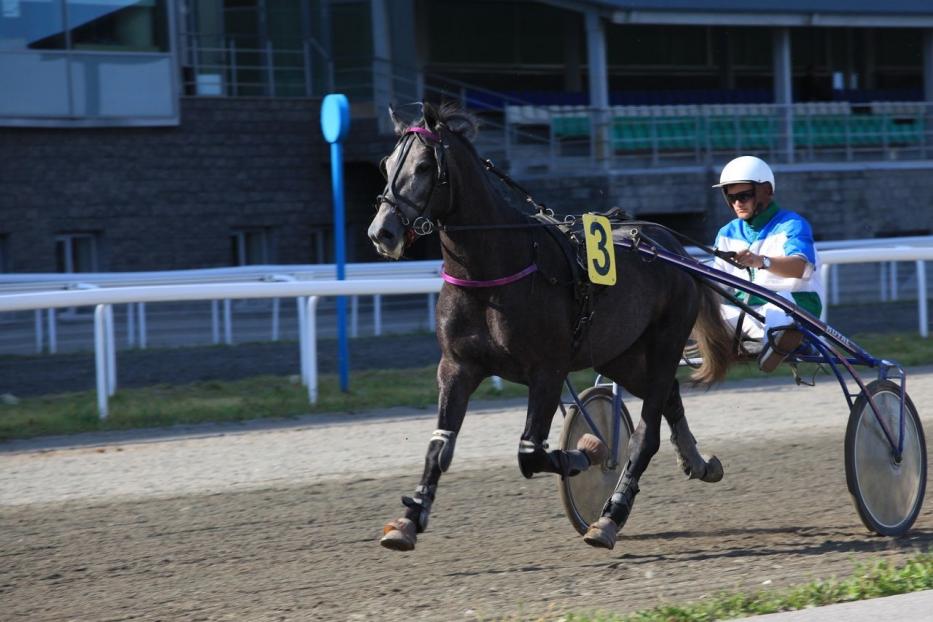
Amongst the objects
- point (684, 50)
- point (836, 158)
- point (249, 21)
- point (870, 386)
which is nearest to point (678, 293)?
point (870, 386)

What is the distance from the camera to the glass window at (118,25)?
1662cm

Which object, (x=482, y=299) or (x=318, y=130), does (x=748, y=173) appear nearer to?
(x=482, y=299)

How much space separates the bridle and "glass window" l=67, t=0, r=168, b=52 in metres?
12.6

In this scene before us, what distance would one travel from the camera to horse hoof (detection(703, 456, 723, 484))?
6227mm

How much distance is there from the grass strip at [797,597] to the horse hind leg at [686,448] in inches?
55.3

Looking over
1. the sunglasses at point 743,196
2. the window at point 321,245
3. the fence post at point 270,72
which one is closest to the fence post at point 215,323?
the window at point 321,245

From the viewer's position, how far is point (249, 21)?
755 inches

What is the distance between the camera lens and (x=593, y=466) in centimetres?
583

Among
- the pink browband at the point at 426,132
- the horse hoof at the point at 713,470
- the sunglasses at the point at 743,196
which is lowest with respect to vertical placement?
the horse hoof at the point at 713,470

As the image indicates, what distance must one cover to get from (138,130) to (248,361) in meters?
5.96

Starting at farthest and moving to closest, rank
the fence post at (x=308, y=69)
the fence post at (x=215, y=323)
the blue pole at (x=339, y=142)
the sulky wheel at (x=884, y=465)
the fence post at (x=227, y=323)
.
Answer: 1. the fence post at (x=308, y=69)
2. the fence post at (x=215, y=323)
3. the fence post at (x=227, y=323)
4. the blue pole at (x=339, y=142)
5. the sulky wheel at (x=884, y=465)

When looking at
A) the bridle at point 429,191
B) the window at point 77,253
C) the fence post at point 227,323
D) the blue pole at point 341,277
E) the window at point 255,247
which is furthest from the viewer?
the window at point 255,247

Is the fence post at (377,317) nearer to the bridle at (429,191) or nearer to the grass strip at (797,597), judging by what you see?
the bridle at (429,191)

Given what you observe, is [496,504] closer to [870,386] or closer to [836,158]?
[870,386]
